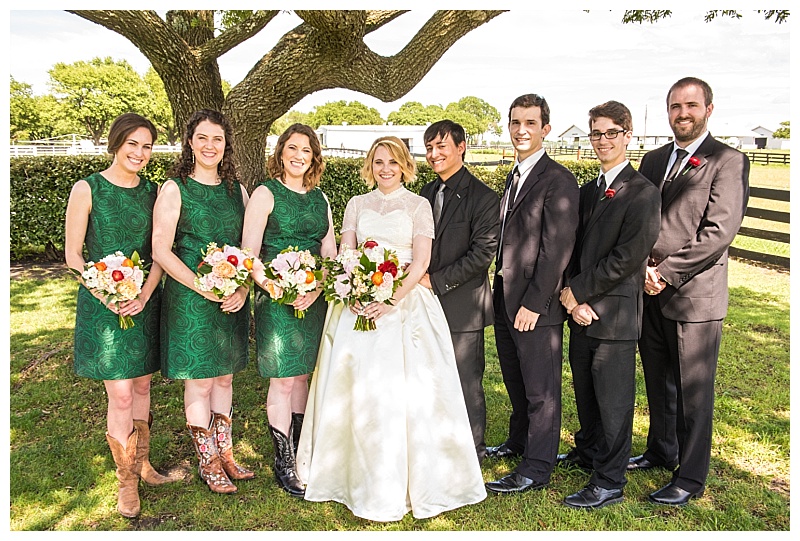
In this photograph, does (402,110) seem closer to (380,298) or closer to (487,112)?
(487,112)

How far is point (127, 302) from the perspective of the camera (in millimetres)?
4035

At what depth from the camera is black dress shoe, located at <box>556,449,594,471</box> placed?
4.76 m

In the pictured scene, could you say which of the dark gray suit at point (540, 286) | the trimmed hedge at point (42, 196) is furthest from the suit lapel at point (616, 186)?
the trimmed hedge at point (42, 196)

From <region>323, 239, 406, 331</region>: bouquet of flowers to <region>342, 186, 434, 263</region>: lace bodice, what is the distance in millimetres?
191

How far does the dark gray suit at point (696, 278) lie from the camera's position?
4.01 meters

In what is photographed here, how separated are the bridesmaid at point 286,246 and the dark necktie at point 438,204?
723mm

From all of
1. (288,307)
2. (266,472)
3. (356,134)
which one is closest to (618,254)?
(288,307)

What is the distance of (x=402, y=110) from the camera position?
132375 millimetres

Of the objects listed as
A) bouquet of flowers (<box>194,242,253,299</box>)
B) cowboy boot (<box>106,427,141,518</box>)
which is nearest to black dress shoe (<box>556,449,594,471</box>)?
bouquet of flowers (<box>194,242,253,299</box>)

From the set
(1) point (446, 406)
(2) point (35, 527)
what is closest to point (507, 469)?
(1) point (446, 406)

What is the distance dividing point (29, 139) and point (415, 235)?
90350mm

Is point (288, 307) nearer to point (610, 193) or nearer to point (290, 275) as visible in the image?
point (290, 275)

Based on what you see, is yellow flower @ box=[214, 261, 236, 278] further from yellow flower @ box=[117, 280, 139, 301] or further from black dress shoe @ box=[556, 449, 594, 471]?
black dress shoe @ box=[556, 449, 594, 471]

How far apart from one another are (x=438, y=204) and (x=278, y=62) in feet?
9.61
